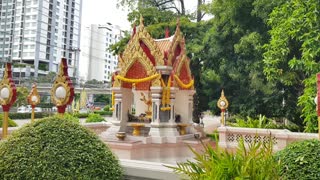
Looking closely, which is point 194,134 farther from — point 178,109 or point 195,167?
point 195,167

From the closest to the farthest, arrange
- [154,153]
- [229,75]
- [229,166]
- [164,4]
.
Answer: [229,166] < [154,153] < [229,75] < [164,4]

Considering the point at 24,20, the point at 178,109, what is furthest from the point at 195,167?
the point at 24,20

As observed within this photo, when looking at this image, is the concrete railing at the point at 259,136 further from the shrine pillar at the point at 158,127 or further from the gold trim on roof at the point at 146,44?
the gold trim on roof at the point at 146,44

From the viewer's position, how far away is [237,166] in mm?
3301

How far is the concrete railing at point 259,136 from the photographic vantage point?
9914 mm

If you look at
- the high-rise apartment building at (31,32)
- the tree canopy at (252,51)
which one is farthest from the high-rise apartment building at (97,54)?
the tree canopy at (252,51)

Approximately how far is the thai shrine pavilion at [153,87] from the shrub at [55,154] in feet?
20.7

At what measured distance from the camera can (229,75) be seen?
15531 millimetres

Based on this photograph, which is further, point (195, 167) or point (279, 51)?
point (279, 51)

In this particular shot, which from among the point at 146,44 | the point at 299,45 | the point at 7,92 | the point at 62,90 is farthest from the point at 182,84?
the point at 7,92

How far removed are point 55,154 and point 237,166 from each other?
2.01 meters

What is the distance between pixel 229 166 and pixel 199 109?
52.9ft

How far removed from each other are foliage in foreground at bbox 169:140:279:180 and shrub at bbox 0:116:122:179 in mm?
935

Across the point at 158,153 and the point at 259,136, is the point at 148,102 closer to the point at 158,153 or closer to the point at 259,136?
the point at 158,153
